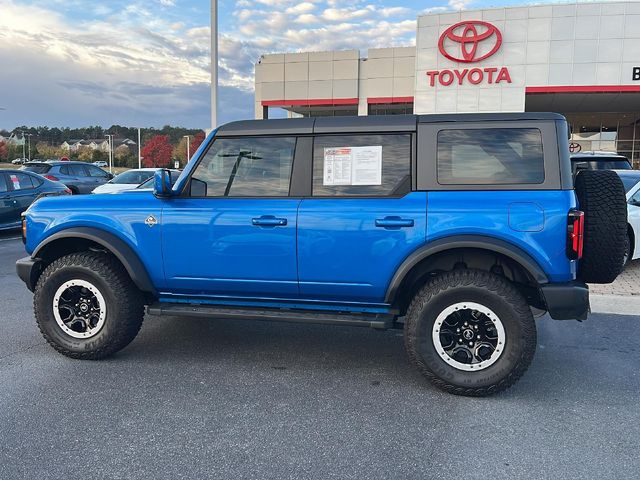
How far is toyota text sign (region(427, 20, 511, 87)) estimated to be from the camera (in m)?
24.2

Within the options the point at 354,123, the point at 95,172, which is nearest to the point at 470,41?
the point at 95,172

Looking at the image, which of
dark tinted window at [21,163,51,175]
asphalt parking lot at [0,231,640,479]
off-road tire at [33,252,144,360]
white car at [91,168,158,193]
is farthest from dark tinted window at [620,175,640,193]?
dark tinted window at [21,163,51,175]

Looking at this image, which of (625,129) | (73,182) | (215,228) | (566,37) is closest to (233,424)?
(215,228)

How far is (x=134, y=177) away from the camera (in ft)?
50.5

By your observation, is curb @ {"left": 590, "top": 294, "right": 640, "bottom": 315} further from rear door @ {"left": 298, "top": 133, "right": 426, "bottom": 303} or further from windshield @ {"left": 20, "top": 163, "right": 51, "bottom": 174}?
windshield @ {"left": 20, "top": 163, "right": 51, "bottom": 174}

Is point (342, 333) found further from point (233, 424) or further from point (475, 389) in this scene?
point (233, 424)

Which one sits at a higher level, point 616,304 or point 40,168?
point 40,168

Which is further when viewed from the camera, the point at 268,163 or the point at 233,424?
the point at 268,163

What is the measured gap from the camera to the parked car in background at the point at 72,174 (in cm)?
1648

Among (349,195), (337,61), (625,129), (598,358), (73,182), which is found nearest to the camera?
(349,195)

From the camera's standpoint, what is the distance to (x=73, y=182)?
1667 centimetres

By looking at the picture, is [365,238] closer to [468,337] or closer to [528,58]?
[468,337]

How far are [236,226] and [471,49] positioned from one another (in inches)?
926

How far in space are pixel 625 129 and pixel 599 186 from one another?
1371 inches
